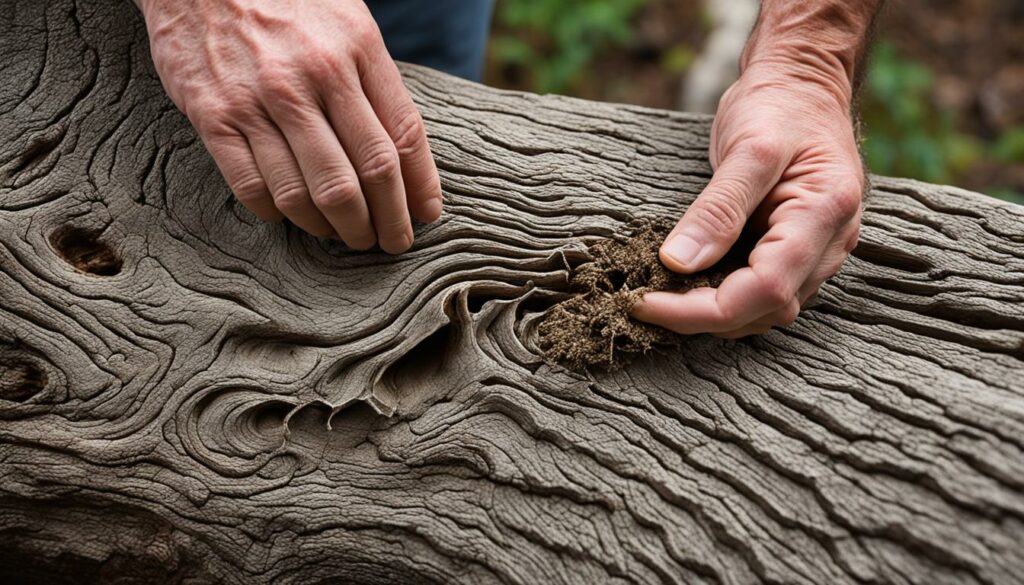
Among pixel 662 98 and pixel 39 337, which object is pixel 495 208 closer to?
pixel 39 337

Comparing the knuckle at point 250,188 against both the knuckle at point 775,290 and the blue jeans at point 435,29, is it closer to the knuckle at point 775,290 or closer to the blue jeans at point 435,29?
the knuckle at point 775,290

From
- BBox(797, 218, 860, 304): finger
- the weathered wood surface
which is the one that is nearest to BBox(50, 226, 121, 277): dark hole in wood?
the weathered wood surface

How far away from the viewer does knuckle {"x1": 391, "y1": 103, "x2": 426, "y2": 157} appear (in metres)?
2.07

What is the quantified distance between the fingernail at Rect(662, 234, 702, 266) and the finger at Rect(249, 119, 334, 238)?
0.97 metres

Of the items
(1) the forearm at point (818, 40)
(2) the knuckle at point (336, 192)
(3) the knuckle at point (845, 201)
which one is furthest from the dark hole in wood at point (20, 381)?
(1) the forearm at point (818, 40)

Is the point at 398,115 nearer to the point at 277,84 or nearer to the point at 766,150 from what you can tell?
the point at 277,84

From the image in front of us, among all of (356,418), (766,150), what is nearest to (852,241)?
(766,150)

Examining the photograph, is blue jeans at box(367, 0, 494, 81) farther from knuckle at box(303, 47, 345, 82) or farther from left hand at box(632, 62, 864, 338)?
left hand at box(632, 62, 864, 338)

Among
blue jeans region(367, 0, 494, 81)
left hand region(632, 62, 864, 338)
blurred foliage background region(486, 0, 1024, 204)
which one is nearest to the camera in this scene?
left hand region(632, 62, 864, 338)

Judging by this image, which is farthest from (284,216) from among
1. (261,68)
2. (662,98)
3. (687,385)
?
(662,98)

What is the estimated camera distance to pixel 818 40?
2.47m

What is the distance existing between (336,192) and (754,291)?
Answer: 1090 millimetres

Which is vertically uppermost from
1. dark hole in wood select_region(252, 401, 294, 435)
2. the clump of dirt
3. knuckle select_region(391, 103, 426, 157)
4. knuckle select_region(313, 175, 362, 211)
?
knuckle select_region(391, 103, 426, 157)

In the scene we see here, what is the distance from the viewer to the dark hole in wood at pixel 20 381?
215 centimetres
